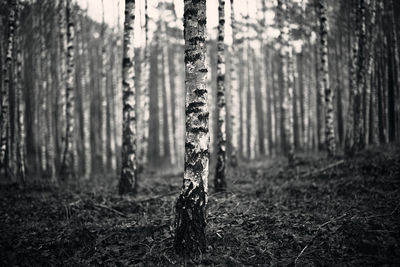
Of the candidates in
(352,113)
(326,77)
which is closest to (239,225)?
(352,113)

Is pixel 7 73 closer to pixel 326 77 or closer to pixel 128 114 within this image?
pixel 128 114

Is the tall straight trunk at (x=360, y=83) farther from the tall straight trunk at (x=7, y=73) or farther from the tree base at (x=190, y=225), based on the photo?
the tall straight trunk at (x=7, y=73)

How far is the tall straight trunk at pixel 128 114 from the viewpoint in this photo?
8.62 m

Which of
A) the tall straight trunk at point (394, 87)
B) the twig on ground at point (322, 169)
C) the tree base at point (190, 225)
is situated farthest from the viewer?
the tall straight trunk at point (394, 87)

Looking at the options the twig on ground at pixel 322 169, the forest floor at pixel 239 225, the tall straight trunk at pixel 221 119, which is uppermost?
the tall straight trunk at pixel 221 119

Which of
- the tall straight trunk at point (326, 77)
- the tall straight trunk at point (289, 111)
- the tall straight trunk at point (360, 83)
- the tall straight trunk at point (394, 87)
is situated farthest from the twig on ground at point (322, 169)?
the tall straight trunk at point (394, 87)

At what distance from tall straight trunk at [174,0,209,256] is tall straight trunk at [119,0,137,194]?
13.9 ft

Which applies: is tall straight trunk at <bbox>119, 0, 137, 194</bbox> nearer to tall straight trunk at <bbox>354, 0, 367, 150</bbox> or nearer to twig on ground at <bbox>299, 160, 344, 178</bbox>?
twig on ground at <bbox>299, 160, 344, 178</bbox>

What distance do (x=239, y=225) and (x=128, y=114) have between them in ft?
16.2

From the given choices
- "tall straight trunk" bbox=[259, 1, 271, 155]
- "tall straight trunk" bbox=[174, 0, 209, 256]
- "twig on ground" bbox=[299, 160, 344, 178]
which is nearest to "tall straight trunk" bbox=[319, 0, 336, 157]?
"twig on ground" bbox=[299, 160, 344, 178]

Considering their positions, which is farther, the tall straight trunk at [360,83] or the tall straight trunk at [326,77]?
the tall straight trunk at [326,77]

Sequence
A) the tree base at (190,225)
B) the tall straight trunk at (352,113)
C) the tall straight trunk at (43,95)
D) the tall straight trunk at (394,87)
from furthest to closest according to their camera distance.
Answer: the tall straight trunk at (43,95) < the tall straight trunk at (394,87) < the tall straight trunk at (352,113) < the tree base at (190,225)

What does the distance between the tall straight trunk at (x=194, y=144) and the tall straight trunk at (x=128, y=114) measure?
4.24 m

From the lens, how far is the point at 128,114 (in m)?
8.70
